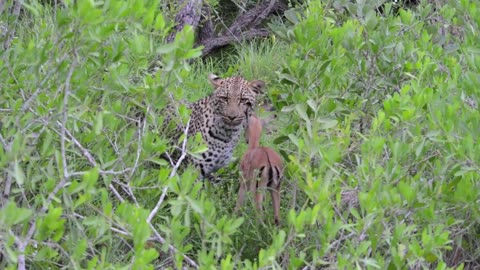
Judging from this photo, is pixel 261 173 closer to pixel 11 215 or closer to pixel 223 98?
pixel 223 98

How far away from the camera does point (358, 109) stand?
5648 mm

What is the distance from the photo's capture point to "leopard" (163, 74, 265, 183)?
7043 mm

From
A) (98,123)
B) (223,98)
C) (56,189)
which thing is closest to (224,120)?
(223,98)

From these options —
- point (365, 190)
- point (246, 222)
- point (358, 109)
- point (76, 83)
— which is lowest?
point (246, 222)

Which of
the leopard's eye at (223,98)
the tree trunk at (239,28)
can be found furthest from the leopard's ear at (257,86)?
the tree trunk at (239,28)

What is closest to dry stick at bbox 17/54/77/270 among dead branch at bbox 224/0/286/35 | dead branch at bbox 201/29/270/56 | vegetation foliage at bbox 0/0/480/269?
vegetation foliage at bbox 0/0/480/269

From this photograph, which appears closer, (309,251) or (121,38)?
(121,38)

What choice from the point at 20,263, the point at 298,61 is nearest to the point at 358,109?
the point at 298,61

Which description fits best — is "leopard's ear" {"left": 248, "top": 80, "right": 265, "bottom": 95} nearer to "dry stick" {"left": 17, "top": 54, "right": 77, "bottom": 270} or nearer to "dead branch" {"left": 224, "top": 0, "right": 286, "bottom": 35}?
"dry stick" {"left": 17, "top": 54, "right": 77, "bottom": 270}

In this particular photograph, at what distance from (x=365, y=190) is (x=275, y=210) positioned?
3.76ft

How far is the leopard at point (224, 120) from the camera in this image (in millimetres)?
7043

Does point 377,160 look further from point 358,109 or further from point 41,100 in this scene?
point 41,100

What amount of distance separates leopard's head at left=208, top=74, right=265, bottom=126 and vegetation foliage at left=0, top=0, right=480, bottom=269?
140cm

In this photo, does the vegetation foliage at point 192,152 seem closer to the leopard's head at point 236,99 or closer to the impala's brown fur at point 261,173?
the impala's brown fur at point 261,173
